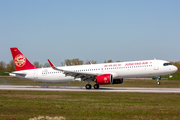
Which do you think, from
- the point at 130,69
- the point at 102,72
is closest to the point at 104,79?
the point at 102,72

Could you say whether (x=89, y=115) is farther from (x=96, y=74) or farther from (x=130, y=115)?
(x=96, y=74)

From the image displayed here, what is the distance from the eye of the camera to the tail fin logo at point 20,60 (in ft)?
133

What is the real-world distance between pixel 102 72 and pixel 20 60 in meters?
15.4

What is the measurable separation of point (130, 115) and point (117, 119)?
1499mm

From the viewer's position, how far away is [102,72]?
3609 cm

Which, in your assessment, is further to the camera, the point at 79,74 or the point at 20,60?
the point at 20,60

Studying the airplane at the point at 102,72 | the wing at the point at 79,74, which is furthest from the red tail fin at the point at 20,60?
the wing at the point at 79,74

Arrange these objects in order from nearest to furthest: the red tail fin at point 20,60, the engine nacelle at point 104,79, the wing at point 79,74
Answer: the engine nacelle at point 104,79 → the wing at point 79,74 → the red tail fin at point 20,60

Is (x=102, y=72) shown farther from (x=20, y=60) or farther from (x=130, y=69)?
(x=20, y=60)

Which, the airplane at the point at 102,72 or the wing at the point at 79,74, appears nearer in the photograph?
the airplane at the point at 102,72

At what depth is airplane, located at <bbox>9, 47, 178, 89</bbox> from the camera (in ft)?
113

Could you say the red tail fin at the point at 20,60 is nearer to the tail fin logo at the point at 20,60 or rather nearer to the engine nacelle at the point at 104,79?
the tail fin logo at the point at 20,60

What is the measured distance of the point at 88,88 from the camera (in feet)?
119

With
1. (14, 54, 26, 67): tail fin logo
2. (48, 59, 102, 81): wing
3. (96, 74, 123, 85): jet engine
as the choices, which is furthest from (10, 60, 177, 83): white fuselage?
(14, 54, 26, 67): tail fin logo
